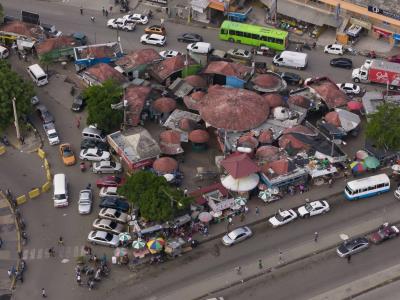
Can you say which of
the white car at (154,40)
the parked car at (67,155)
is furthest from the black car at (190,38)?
the parked car at (67,155)

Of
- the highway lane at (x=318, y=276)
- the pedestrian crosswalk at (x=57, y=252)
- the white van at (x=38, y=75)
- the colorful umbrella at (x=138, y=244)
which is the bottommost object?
the pedestrian crosswalk at (x=57, y=252)

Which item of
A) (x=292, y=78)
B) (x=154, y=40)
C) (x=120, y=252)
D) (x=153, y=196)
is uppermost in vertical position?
(x=154, y=40)

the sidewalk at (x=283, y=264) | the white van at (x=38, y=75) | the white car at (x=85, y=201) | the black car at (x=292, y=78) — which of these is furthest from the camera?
the white van at (x=38, y=75)

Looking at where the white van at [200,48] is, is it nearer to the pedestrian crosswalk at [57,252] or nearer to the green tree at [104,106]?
the green tree at [104,106]

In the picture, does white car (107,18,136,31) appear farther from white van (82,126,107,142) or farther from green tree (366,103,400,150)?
green tree (366,103,400,150)

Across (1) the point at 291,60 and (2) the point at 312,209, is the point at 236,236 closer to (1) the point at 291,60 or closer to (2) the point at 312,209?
(2) the point at 312,209

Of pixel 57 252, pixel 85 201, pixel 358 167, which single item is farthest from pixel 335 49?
pixel 57 252

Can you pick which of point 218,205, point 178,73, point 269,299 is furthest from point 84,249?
point 178,73
